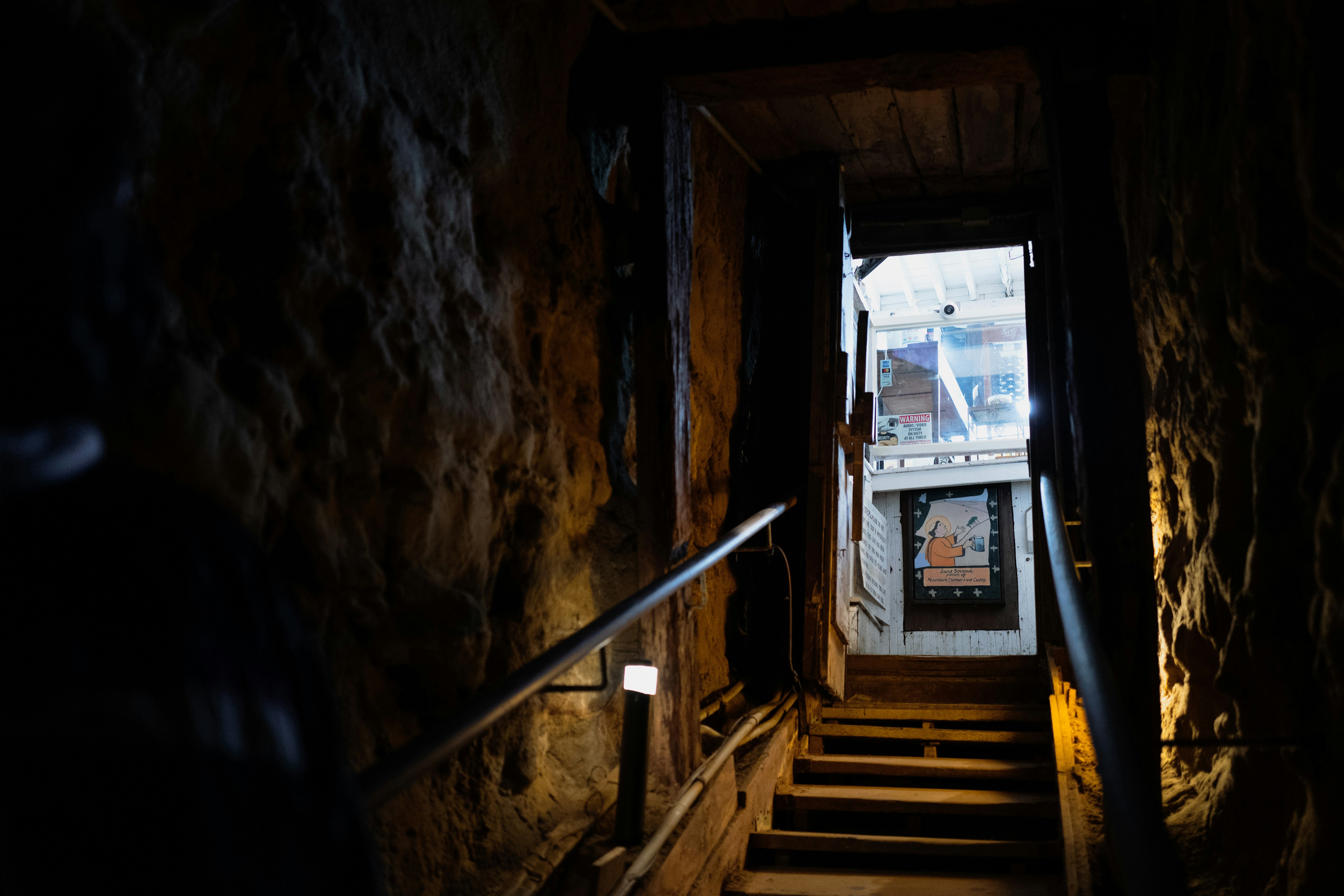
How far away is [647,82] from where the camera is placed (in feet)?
9.42

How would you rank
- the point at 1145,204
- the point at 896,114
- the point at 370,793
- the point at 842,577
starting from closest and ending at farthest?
the point at 370,793, the point at 1145,204, the point at 896,114, the point at 842,577

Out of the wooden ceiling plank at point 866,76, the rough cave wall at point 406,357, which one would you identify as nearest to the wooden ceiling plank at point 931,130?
the wooden ceiling plank at point 866,76

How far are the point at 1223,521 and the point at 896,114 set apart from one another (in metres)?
2.60

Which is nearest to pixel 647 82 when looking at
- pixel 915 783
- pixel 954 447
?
pixel 915 783

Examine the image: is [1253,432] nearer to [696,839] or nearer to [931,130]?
[696,839]

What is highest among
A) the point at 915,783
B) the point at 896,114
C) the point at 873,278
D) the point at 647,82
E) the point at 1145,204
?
the point at 873,278

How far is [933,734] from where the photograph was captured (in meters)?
3.82

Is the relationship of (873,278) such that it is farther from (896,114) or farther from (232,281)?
(232,281)

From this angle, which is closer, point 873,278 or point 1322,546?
point 1322,546

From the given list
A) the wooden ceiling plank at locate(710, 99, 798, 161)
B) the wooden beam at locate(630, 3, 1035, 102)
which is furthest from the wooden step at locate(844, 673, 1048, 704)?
the wooden beam at locate(630, 3, 1035, 102)

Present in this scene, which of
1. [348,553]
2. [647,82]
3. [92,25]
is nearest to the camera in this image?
[92,25]

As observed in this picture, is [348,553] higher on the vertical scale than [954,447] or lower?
lower

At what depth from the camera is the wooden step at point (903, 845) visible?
8.96ft

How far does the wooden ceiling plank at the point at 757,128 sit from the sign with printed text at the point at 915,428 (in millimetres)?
5865
